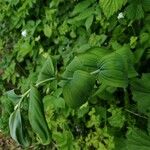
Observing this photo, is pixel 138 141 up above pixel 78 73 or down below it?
below

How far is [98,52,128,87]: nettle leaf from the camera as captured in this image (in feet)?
4.91

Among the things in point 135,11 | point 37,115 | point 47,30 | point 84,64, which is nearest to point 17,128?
point 37,115

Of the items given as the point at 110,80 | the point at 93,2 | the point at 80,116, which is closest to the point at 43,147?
the point at 80,116

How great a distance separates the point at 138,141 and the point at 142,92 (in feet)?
0.87

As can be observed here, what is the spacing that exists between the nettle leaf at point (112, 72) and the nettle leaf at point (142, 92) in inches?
22.7

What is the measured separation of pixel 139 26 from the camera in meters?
2.57

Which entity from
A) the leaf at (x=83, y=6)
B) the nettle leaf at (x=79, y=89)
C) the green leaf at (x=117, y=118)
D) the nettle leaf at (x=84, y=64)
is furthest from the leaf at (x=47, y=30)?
the nettle leaf at (x=79, y=89)

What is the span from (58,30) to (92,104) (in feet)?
2.87

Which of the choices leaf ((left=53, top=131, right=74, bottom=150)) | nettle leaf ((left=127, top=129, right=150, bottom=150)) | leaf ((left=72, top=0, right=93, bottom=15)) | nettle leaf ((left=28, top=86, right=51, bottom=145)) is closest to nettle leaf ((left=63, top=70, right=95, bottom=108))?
nettle leaf ((left=28, top=86, right=51, bottom=145))

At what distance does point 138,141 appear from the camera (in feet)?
6.50

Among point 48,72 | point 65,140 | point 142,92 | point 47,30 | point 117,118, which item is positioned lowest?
point 65,140

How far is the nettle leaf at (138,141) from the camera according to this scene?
1955 mm

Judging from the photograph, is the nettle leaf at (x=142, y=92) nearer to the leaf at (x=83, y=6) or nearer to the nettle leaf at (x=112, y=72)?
→ the nettle leaf at (x=112, y=72)

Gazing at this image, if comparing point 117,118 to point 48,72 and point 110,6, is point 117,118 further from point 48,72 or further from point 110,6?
point 48,72
